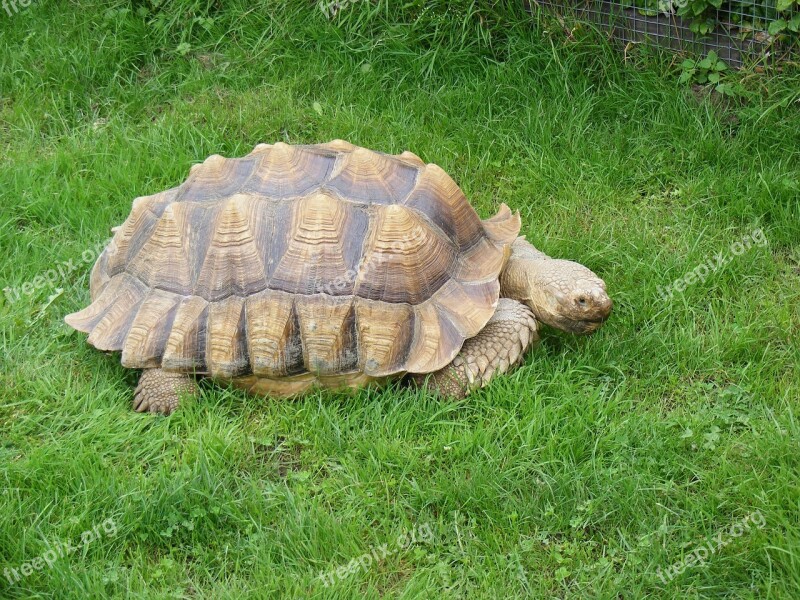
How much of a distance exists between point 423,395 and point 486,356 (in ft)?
1.24

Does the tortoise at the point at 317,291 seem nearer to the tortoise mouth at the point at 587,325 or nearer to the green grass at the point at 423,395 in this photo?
the tortoise mouth at the point at 587,325

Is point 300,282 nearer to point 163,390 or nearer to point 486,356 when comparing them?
point 163,390

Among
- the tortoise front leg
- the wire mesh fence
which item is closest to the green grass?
the tortoise front leg

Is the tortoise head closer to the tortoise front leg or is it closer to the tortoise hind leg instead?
the tortoise front leg

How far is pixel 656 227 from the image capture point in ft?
18.8

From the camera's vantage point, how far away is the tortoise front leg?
4.64 meters

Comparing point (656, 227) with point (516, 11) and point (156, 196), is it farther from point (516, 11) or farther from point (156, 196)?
point (156, 196)

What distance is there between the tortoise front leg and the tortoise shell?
0.15 m

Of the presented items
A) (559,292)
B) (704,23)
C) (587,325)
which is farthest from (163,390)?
(704,23)

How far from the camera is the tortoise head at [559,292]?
4723 mm

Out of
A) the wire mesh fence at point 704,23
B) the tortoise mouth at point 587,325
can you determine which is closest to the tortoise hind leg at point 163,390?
the tortoise mouth at point 587,325

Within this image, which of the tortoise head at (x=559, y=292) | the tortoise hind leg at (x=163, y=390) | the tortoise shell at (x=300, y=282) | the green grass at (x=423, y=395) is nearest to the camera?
the green grass at (x=423, y=395)

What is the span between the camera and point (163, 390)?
4621 millimetres

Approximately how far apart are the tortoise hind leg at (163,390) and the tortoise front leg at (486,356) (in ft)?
3.79
